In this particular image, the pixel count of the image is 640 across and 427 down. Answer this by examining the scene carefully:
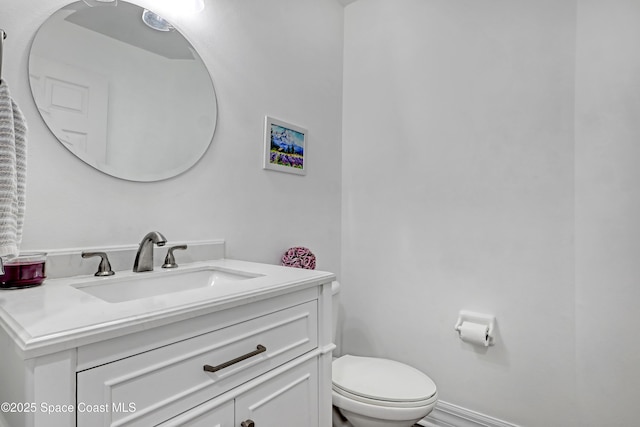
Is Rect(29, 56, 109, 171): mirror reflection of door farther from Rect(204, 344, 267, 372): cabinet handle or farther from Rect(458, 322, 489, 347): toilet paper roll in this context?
Rect(458, 322, 489, 347): toilet paper roll

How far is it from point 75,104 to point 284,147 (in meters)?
0.90

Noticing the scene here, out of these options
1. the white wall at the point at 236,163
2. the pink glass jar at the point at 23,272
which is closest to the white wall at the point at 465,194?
the white wall at the point at 236,163

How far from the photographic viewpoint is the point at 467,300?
1728 millimetres

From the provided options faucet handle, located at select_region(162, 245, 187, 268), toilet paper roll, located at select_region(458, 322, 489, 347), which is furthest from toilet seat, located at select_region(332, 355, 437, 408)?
faucet handle, located at select_region(162, 245, 187, 268)

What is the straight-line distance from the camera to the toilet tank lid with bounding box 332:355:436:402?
1352 millimetres

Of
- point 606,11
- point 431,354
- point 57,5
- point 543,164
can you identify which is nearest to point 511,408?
Answer: point 431,354

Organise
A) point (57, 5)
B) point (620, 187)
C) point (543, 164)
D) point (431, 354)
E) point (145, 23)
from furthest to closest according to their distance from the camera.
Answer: point (431, 354), point (543, 164), point (620, 187), point (145, 23), point (57, 5)

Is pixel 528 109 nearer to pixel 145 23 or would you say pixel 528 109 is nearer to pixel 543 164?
pixel 543 164

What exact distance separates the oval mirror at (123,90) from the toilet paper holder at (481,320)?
1442 millimetres

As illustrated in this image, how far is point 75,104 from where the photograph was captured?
1062 millimetres

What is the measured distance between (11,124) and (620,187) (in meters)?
1.96

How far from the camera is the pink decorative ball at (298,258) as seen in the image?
1699 millimetres

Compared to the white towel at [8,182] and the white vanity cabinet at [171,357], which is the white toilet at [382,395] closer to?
the white vanity cabinet at [171,357]

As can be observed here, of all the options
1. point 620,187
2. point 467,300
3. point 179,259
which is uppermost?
point 620,187
